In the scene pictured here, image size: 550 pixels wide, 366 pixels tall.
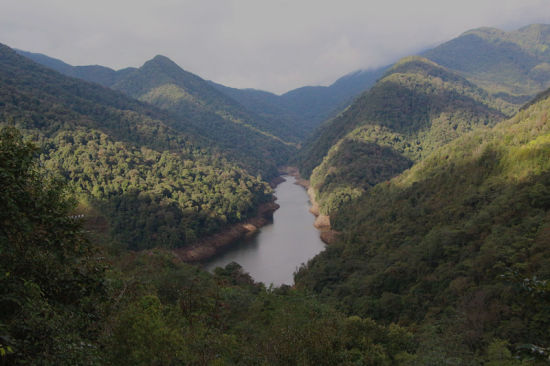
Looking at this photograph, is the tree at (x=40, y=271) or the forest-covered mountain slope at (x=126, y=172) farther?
the forest-covered mountain slope at (x=126, y=172)

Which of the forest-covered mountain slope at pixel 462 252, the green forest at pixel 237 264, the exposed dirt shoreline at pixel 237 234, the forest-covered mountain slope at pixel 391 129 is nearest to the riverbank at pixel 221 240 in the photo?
the exposed dirt shoreline at pixel 237 234

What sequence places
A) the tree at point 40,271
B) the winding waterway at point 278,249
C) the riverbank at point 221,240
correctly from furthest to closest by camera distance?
the riverbank at point 221,240 → the winding waterway at point 278,249 → the tree at point 40,271

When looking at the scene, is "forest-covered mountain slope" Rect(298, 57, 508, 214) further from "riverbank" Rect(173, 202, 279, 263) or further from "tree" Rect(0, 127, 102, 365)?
"tree" Rect(0, 127, 102, 365)

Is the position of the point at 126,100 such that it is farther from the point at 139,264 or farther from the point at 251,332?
the point at 251,332

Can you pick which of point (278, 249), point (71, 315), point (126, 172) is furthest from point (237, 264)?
point (126, 172)

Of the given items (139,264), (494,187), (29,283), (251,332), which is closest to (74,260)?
(29,283)

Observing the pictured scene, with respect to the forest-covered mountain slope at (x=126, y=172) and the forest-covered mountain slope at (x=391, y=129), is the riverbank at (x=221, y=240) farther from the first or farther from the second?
the forest-covered mountain slope at (x=391, y=129)

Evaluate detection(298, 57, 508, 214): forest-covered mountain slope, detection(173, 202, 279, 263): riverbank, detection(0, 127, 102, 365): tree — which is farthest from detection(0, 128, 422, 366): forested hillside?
detection(298, 57, 508, 214): forest-covered mountain slope
